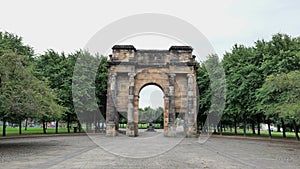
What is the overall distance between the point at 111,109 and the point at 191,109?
1033cm

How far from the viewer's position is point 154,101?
6000 centimetres

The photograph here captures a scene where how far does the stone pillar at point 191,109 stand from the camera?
1272 inches

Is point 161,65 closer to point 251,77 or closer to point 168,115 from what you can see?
point 168,115

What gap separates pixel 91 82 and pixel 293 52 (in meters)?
24.2

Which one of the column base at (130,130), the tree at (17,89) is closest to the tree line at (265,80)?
the column base at (130,130)

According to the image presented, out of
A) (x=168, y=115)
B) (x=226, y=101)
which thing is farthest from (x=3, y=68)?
(x=226, y=101)

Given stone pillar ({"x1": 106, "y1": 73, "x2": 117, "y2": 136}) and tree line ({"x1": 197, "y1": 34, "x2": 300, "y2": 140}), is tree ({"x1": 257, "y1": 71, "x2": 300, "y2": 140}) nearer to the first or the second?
tree line ({"x1": 197, "y1": 34, "x2": 300, "y2": 140})

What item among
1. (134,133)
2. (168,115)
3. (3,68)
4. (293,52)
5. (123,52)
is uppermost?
(123,52)

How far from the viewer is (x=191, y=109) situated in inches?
1314

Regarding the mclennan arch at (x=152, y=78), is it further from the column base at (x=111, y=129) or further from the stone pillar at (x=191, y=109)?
the column base at (x=111, y=129)

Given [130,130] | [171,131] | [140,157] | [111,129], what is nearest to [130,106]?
[130,130]

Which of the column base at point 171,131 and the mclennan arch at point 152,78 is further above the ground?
the mclennan arch at point 152,78

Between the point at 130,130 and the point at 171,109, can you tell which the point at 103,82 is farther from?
the point at 171,109

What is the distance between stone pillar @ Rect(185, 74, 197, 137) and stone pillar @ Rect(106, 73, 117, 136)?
30.6 feet
